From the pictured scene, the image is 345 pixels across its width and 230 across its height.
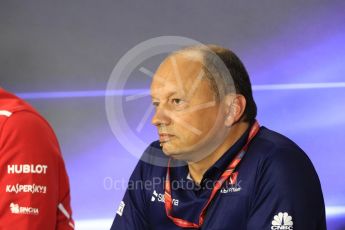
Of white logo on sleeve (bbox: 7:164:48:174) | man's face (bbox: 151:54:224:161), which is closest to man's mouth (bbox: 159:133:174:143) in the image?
man's face (bbox: 151:54:224:161)

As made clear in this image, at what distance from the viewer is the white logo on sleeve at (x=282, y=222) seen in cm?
149

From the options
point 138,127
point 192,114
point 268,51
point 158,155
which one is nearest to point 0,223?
point 192,114

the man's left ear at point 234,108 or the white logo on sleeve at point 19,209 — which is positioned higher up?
the man's left ear at point 234,108

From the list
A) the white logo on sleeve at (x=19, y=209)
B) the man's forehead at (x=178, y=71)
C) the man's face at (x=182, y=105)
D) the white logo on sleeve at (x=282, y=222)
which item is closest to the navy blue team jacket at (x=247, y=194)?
the white logo on sleeve at (x=282, y=222)

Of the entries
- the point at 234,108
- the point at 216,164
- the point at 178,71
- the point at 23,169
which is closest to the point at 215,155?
the point at 216,164

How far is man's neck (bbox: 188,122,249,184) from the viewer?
172 cm

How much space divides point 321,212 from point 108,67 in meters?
1.95

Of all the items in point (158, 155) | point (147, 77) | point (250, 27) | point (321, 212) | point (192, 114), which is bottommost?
point (321, 212)

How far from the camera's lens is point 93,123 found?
3297 millimetres

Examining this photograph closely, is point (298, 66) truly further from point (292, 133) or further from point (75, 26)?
point (75, 26)

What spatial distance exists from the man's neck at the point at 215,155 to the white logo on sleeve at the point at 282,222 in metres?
0.28

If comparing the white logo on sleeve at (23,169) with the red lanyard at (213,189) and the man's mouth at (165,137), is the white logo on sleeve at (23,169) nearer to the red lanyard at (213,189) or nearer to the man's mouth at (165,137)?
the man's mouth at (165,137)

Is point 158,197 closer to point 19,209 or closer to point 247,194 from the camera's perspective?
point 247,194

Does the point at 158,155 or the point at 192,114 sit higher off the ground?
the point at 192,114
